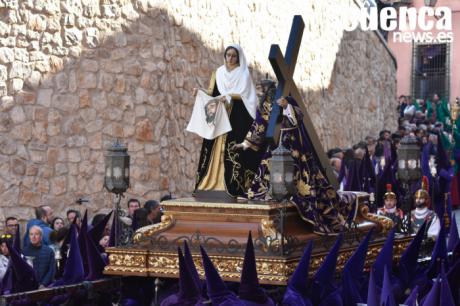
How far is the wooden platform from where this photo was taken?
7.95 metres

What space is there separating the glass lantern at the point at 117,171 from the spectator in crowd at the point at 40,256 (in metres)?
0.94

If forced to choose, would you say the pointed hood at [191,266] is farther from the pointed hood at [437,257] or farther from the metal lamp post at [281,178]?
the pointed hood at [437,257]

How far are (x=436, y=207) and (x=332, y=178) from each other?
4.17 meters

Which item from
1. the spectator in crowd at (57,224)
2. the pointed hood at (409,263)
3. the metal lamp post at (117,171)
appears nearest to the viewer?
the pointed hood at (409,263)

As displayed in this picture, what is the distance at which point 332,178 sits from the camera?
9.20 metres

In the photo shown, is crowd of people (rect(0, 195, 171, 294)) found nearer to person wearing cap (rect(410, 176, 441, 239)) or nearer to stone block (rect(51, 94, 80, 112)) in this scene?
stone block (rect(51, 94, 80, 112))

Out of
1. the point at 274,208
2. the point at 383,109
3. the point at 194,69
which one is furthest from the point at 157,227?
the point at 383,109

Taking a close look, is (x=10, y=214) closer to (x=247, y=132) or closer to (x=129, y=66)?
(x=129, y=66)

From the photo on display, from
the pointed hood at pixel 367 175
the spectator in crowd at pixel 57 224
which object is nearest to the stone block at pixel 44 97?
the spectator in crowd at pixel 57 224

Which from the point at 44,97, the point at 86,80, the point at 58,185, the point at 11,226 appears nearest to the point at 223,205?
the point at 11,226

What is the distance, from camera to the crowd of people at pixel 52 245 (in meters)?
7.93

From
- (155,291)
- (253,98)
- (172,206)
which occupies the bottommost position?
(155,291)

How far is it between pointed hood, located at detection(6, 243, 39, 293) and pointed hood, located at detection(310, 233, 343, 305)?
1898 mm

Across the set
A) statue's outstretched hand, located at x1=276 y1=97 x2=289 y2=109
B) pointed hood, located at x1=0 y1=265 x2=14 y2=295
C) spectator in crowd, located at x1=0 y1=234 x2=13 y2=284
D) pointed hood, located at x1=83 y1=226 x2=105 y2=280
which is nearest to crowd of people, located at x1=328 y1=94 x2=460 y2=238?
statue's outstretched hand, located at x1=276 y1=97 x2=289 y2=109
